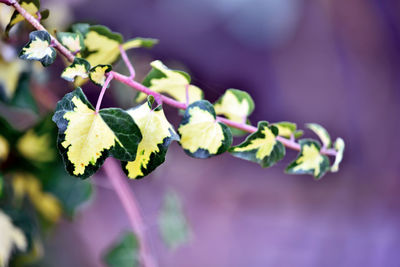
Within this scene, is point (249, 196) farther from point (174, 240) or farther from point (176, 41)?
point (174, 240)

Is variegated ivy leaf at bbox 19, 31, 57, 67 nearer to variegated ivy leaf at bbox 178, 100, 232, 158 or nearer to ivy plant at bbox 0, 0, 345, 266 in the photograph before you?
ivy plant at bbox 0, 0, 345, 266

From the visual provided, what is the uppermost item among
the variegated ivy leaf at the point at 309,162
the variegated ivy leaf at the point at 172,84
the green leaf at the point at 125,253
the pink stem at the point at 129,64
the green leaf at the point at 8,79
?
the variegated ivy leaf at the point at 309,162

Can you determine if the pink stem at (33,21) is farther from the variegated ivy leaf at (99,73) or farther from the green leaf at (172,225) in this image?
the green leaf at (172,225)

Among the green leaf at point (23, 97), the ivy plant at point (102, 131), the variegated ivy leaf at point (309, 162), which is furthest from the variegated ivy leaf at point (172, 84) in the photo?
the green leaf at point (23, 97)

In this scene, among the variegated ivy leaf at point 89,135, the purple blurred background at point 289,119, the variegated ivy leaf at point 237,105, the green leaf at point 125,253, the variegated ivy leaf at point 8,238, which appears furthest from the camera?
the purple blurred background at point 289,119

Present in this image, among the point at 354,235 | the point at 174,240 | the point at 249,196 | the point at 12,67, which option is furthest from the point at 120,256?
the point at 354,235

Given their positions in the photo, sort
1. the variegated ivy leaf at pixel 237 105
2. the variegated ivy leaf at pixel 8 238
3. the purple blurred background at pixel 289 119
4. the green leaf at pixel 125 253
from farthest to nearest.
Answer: the purple blurred background at pixel 289 119 < the green leaf at pixel 125 253 < the variegated ivy leaf at pixel 8 238 < the variegated ivy leaf at pixel 237 105
